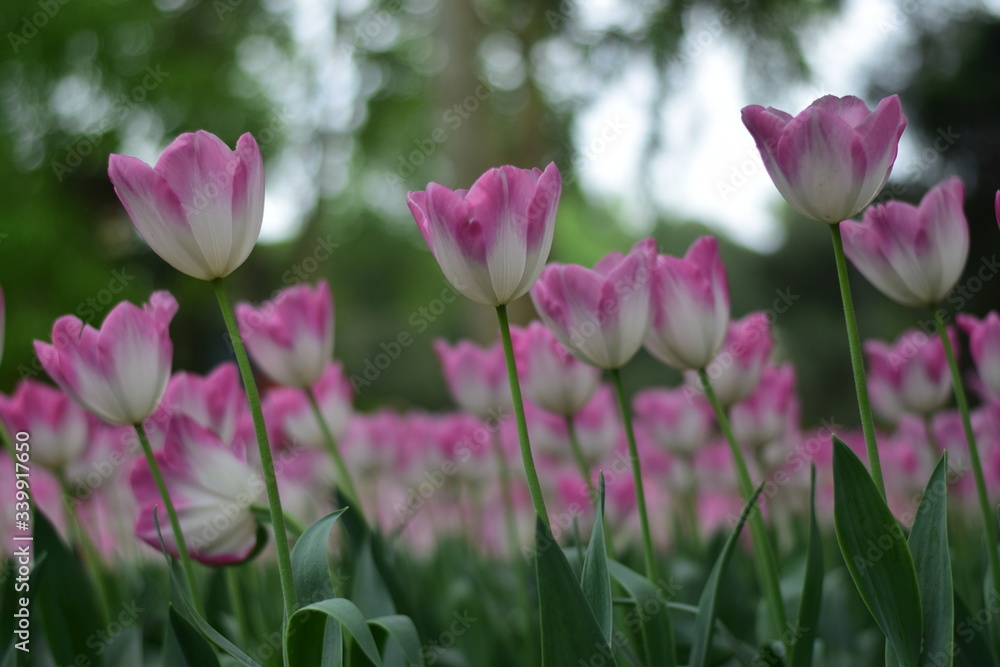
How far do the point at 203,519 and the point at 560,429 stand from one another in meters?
1.14

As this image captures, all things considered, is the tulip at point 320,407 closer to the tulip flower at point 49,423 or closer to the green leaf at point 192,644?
the tulip flower at point 49,423

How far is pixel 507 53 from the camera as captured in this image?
8.39 meters

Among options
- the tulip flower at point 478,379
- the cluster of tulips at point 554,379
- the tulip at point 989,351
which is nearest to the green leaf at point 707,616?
the cluster of tulips at point 554,379

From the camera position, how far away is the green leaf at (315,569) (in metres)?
0.80

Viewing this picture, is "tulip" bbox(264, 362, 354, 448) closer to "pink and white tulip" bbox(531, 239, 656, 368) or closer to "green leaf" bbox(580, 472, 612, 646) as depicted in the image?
"pink and white tulip" bbox(531, 239, 656, 368)

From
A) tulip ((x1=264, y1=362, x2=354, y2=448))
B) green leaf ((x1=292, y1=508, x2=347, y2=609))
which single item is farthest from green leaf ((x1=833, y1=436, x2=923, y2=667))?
tulip ((x1=264, y1=362, x2=354, y2=448))

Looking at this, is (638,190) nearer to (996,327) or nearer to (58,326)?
(996,327)

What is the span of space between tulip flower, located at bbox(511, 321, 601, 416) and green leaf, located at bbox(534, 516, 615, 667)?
0.56 meters

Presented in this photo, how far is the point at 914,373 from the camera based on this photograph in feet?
4.72

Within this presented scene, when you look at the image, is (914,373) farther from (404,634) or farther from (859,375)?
(404,634)

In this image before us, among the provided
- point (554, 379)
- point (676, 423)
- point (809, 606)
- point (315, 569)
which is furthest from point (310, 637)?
point (676, 423)

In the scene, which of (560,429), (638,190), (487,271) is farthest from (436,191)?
(638,190)

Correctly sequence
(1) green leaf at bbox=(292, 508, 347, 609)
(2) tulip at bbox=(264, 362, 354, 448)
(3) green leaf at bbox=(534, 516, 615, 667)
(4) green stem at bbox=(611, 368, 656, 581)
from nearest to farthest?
(3) green leaf at bbox=(534, 516, 615, 667)
(1) green leaf at bbox=(292, 508, 347, 609)
(4) green stem at bbox=(611, 368, 656, 581)
(2) tulip at bbox=(264, 362, 354, 448)

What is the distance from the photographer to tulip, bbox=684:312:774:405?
1.30m
